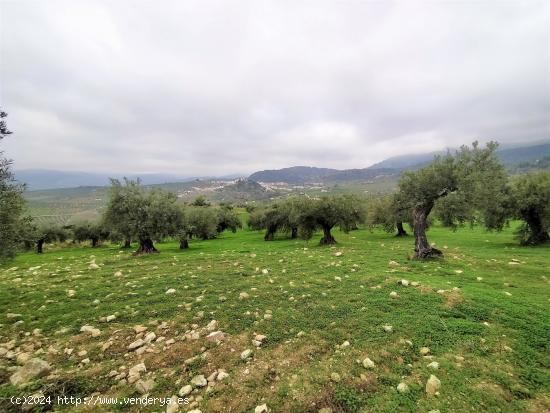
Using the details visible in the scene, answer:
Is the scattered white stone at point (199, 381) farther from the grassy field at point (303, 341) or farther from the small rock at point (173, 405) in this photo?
the small rock at point (173, 405)

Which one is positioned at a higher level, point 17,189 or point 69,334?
point 17,189

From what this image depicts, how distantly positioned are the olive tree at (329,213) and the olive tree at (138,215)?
718 inches

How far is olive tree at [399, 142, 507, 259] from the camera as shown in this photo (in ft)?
63.1

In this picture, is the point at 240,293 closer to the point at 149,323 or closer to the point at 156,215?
the point at 149,323

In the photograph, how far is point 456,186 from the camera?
20234mm

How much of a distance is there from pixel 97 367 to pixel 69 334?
2985 mm

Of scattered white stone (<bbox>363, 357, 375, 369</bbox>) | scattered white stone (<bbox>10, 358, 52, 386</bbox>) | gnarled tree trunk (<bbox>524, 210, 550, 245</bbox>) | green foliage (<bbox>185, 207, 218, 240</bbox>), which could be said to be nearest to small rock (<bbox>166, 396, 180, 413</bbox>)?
scattered white stone (<bbox>10, 358, 52, 386</bbox>)

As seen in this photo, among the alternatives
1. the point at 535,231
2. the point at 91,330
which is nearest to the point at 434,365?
the point at 91,330

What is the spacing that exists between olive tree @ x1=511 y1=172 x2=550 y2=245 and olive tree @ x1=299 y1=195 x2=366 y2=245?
58.3 feet

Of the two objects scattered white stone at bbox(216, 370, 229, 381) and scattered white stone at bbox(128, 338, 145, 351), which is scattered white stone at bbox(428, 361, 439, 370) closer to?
scattered white stone at bbox(216, 370, 229, 381)

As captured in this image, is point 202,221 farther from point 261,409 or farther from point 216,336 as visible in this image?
point 261,409

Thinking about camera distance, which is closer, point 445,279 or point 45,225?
point 445,279

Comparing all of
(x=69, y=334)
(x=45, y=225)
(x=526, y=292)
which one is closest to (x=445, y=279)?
(x=526, y=292)

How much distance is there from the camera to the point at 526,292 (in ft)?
40.9
